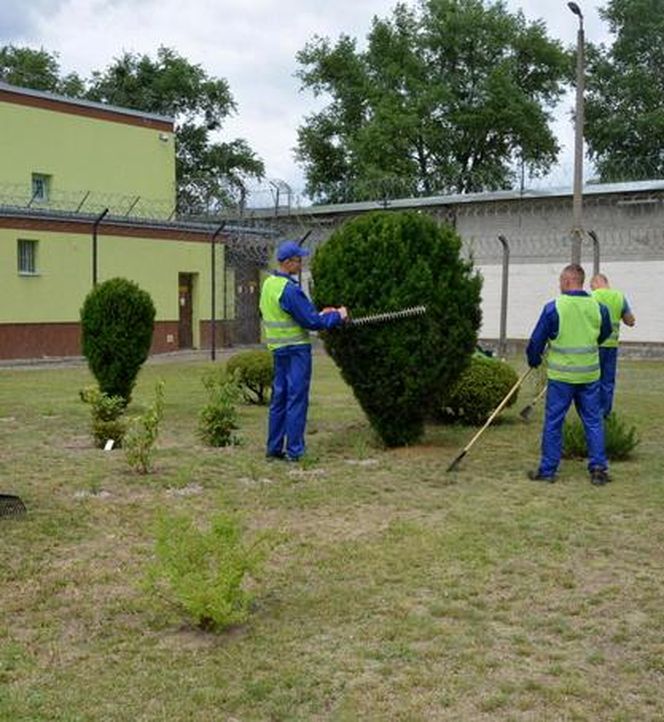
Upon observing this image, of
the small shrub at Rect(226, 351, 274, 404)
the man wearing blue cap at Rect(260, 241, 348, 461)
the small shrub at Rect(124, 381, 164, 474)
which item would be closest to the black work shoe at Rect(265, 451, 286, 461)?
the man wearing blue cap at Rect(260, 241, 348, 461)

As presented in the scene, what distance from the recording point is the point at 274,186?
109 ft

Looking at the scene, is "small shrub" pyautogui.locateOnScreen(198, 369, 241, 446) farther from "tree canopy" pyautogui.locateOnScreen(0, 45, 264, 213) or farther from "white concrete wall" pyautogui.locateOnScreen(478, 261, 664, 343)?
"tree canopy" pyautogui.locateOnScreen(0, 45, 264, 213)

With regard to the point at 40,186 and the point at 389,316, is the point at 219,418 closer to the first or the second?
the point at 389,316

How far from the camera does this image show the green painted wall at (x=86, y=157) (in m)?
29.9

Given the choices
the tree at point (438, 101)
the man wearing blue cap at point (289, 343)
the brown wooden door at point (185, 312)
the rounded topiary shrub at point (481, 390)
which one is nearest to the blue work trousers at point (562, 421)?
the man wearing blue cap at point (289, 343)

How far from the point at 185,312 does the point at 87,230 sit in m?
4.92

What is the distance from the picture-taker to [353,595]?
5188mm

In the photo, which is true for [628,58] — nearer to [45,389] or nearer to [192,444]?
[45,389]

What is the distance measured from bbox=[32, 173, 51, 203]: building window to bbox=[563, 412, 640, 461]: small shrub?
24299 millimetres

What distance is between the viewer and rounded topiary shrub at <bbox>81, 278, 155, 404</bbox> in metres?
→ 12.4

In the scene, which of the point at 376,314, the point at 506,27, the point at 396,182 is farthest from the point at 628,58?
the point at 376,314

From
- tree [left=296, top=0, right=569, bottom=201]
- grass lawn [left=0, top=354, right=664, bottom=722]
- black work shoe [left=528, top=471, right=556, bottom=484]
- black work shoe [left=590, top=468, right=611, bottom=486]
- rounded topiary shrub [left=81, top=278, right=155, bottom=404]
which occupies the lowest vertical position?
grass lawn [left=0, top=354, right=664, bottom=722]

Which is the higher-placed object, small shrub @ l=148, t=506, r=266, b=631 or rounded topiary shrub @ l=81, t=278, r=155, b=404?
rounded topiary shrub @ l=81, t=278, r=155, b=404

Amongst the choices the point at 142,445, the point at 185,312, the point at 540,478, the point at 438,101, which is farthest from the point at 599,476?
the point at 438,101
